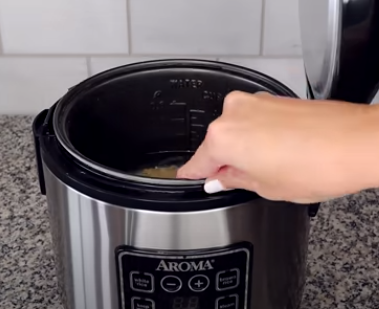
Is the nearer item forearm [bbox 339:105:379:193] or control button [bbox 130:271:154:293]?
forearm [bbox 339:105:379:193]

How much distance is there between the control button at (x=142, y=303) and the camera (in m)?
0.66

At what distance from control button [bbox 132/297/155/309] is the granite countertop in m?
0.21

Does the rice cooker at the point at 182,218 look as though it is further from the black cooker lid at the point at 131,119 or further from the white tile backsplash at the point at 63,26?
the white tile backsplash at the point at 63,26

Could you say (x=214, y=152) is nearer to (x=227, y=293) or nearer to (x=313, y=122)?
(x=313, y=122)

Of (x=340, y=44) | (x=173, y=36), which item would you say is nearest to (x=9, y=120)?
(x=173, y=36)

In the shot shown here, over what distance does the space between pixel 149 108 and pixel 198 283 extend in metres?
0.24

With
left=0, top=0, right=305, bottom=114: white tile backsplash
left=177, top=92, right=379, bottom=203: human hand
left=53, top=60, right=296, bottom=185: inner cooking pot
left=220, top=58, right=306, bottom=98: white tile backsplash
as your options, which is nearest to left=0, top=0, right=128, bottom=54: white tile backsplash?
left=0, top=0, right=305, bottom=114: white tile backsplash

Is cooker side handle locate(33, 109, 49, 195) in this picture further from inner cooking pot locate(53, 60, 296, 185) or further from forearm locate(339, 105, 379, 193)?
forearm locate(339, 105, 379, 193)

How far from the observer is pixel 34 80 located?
1.13 metres

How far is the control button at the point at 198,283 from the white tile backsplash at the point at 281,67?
51 centimetres

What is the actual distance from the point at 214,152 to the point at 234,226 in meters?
0.11

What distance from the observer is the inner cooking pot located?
0.76m

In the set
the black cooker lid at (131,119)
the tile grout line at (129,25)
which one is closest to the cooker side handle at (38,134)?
the black cooker lid at (131,119)

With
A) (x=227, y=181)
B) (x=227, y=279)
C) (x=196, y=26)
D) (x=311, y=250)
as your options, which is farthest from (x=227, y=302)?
(x=196, y=26)
